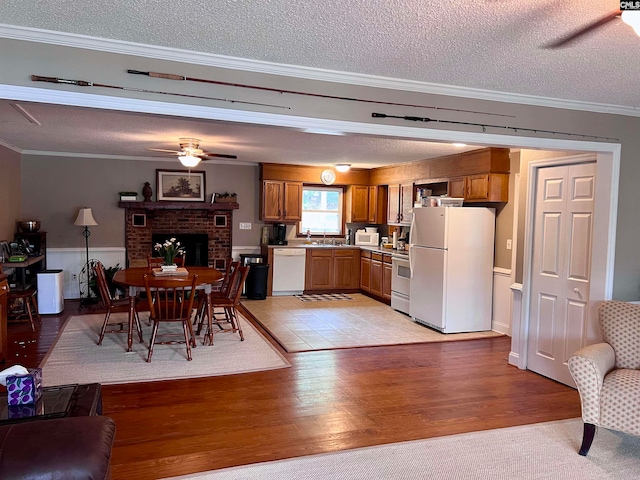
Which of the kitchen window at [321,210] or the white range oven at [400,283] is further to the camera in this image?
the kitchen window at [321,210]

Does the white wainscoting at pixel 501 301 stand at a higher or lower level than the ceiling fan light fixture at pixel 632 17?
lower

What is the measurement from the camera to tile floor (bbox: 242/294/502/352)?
5266 millimetres

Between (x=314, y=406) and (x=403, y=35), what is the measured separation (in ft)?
8.44

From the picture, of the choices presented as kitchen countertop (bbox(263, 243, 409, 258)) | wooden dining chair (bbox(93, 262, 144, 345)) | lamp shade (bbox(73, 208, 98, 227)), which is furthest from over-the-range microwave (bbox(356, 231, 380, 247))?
wooden dining chair (bbox(93, 262, 144, 345))

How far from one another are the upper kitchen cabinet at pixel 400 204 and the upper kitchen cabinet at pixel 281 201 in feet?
5.15

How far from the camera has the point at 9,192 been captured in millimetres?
6336

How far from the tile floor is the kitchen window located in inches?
66.9

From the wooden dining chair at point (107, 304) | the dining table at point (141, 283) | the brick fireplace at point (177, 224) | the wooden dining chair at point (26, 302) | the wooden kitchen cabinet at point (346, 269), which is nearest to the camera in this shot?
the dining table at point (141, 283)

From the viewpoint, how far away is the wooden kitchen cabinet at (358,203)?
866cm

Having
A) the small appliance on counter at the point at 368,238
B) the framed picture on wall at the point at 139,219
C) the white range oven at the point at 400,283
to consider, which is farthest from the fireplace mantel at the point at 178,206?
the white range oven at the point at 400,283

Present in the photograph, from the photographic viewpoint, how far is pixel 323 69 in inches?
110

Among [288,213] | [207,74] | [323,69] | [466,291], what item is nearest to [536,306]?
[466,291]

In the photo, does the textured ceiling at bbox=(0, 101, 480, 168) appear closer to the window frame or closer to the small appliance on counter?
the window frame

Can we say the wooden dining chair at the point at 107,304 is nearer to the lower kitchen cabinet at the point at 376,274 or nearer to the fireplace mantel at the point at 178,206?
the fireplace mantel at the point at 178,206
